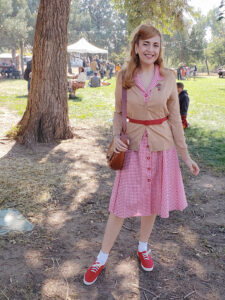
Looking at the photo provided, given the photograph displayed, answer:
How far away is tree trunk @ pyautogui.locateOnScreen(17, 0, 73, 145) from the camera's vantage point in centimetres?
563

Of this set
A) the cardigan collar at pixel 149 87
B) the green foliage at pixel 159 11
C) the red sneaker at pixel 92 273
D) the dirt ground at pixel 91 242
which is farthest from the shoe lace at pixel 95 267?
the green foliage at pixel 159 11

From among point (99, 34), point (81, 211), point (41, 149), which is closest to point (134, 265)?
point (81, 211)

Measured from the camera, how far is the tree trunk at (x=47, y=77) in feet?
18.5

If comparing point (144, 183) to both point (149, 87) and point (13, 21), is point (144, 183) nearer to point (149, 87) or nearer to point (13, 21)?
point (149, 87)

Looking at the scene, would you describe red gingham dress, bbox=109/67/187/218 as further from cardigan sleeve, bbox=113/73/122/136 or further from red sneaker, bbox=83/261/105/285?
red sneaker, bbox=83/261/105/285

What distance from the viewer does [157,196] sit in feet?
7.69

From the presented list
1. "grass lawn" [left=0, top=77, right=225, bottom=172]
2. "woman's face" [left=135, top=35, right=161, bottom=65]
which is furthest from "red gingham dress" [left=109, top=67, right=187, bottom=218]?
"grass lawn" [left=0, top=77, right=225, bottom=172]

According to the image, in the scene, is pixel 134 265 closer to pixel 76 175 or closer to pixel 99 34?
pixel 76 175

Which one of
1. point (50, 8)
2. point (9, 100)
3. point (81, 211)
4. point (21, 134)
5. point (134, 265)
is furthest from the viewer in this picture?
point (9, 100)

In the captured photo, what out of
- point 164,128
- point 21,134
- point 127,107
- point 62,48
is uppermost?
point 62,48

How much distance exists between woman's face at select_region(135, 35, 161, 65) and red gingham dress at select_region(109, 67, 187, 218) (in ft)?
1.74

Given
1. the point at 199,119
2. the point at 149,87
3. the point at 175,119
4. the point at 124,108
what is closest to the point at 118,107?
the point at 124,108

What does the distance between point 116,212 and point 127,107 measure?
78cm

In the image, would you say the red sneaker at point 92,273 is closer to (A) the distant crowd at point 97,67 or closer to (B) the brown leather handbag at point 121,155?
(B) the brown leather handbag at point 121,155
